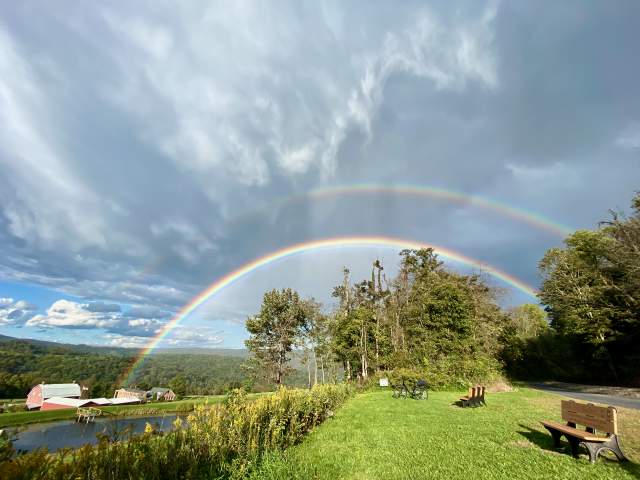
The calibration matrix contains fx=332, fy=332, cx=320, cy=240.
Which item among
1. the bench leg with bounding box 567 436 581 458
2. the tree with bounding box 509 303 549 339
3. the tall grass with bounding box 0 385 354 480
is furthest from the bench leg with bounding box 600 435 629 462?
the tree with bounding box 509 303 549 339

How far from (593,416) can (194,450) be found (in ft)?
21.7

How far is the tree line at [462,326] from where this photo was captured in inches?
952

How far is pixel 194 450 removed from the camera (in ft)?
14.5

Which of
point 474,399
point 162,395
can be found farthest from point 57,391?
point 474,399

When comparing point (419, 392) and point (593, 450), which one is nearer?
point (593, 450)

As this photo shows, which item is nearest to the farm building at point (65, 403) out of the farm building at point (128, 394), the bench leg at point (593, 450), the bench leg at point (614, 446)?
the farm building at point (128, 394)

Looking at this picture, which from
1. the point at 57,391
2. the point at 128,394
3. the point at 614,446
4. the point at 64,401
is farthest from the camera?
the point at 128,394

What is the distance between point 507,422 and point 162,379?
9688 cm

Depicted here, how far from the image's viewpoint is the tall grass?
2.57m

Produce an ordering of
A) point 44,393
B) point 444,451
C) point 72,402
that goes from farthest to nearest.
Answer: point 44,393 → point 72,402 → point 444,451

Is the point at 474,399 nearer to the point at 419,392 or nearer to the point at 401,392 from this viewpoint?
the point at 419,392

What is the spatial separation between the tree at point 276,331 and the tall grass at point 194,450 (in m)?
30.5

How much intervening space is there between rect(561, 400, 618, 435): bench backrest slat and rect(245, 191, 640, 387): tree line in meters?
14.9

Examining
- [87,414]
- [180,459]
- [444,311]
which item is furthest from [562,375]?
[87,414]
